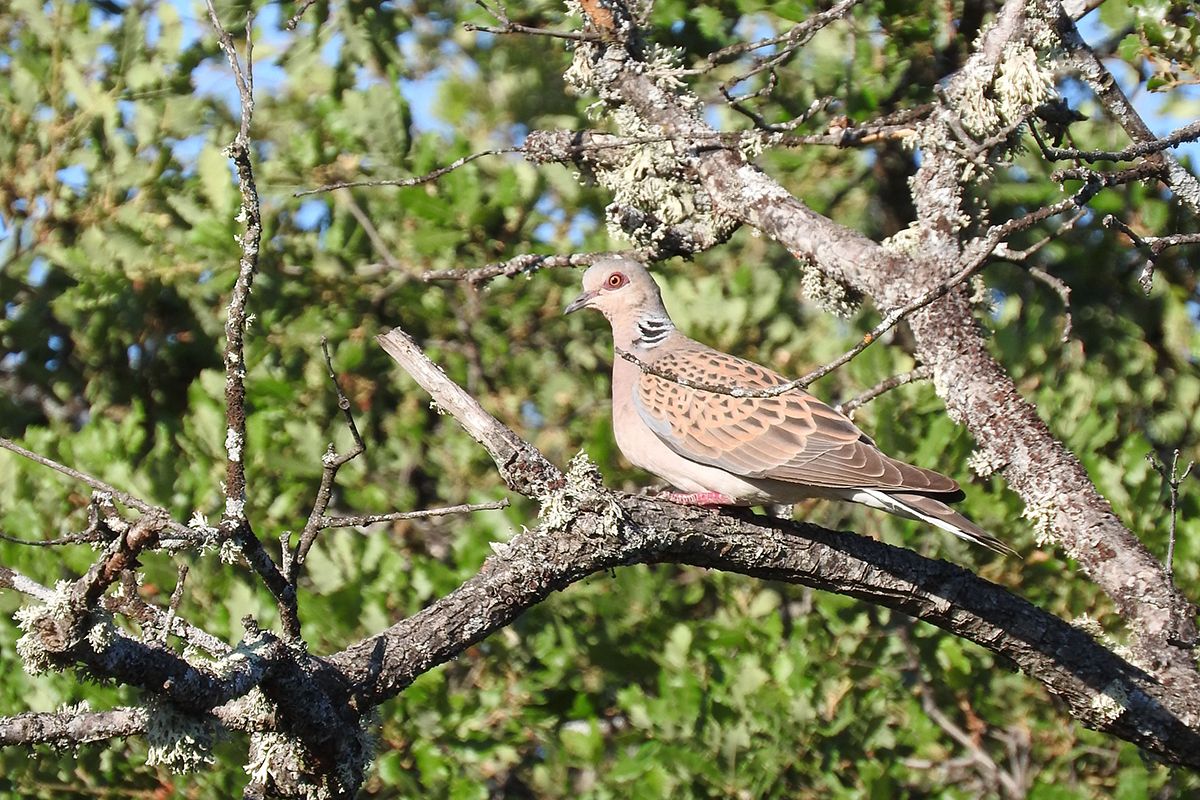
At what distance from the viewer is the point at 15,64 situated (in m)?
5.39

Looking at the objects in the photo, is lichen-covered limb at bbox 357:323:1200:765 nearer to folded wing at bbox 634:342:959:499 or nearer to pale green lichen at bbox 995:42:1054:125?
folded wing at bbox 634:342:959:499

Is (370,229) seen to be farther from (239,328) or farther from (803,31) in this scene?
(239,328)

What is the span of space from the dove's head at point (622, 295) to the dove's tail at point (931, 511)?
1271 millimetres

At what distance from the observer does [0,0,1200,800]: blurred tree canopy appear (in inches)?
180

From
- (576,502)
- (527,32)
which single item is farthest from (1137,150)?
(527,32)

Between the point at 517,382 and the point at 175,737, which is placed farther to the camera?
the point at 517,382

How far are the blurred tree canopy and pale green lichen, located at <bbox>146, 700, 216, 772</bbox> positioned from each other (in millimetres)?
2141

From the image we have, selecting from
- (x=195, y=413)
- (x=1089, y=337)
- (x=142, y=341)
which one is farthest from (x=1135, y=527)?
(x=142, y=341)

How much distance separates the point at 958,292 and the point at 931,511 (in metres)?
0.57

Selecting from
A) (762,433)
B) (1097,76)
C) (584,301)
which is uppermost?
(1097,76)

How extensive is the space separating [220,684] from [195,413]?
9.64 ft

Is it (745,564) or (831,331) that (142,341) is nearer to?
(831,331)

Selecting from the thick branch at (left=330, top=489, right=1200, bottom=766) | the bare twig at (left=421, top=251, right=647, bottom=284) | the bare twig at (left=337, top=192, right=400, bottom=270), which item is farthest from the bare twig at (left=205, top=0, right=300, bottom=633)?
the bare twig at (left=337, top=192, right=400, bottom=270)

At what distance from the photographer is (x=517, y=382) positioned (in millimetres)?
5570
